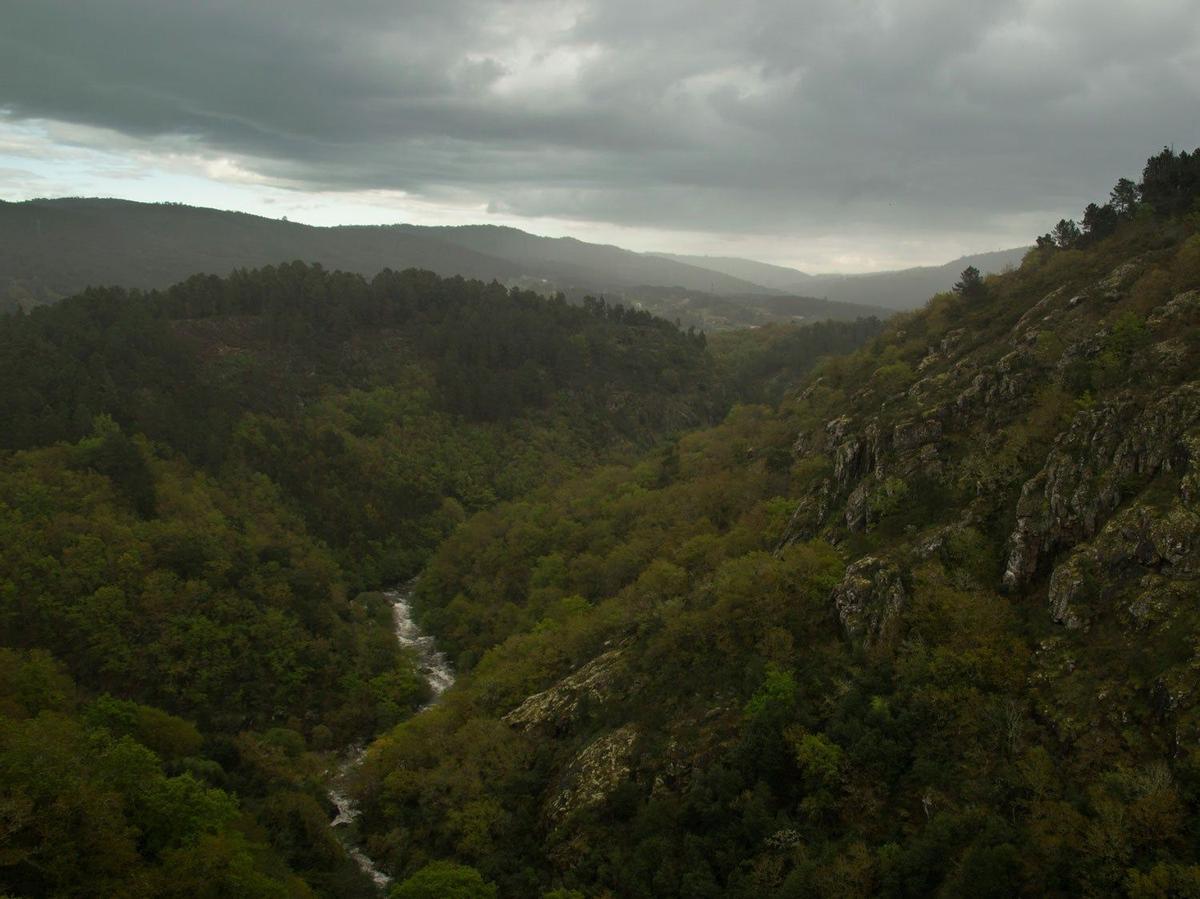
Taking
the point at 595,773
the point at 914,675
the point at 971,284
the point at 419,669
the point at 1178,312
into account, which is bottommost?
the point at 419,669

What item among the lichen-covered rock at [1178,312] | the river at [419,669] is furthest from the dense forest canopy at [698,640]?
the river at [419,669]

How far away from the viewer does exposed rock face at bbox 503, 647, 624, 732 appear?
44.4 m

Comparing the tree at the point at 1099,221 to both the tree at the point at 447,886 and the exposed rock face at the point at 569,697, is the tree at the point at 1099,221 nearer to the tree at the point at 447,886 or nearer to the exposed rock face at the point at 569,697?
the exposed rock face at the point at 569,697

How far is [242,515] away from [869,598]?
64564 mm

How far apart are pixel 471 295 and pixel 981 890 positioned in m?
148

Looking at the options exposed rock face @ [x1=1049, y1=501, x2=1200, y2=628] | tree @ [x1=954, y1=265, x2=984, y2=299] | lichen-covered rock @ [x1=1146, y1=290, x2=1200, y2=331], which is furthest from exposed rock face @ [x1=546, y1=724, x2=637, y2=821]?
tree @ [x1=954, y1=265, x2=984, y2=299]

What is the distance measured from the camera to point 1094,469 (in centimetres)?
3569

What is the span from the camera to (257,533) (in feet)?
259

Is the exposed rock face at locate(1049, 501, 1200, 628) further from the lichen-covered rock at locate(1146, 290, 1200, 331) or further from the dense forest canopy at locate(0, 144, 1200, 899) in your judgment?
the lichen-covered rock at locate(1146, 290, 1200, 331)

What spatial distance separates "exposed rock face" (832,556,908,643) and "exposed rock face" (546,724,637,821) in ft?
38.2

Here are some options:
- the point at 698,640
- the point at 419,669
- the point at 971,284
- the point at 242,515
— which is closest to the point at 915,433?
the point at 698,640

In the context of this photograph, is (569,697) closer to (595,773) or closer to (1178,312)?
(595,773)

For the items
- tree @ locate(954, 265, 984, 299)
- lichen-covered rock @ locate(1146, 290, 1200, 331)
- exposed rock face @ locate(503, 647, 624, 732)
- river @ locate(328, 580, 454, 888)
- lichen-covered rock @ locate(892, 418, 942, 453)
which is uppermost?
tree @ locate(954, 265, 984, 299)

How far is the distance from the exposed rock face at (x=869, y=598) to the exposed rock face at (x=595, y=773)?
38.2ft
